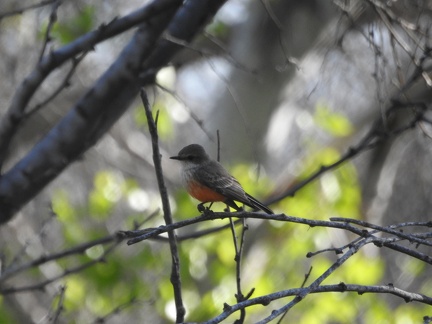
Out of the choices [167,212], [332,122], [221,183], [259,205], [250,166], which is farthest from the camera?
[250,166]

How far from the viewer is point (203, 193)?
3.90 m

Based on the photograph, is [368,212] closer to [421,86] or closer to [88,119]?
[421,86]

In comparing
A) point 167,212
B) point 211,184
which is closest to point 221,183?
point 211,184

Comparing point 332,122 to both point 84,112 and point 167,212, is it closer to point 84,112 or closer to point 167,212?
point 84,112

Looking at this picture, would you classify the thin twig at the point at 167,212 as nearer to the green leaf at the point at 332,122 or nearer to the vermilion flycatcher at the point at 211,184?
the vermilion flycatcher at the point at 211,184

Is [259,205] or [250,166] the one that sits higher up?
[250,166]

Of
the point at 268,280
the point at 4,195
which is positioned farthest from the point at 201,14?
the point at 268,280

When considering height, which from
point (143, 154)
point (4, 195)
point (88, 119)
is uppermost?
point (143, 154)

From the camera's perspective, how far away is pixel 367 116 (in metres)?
8.12

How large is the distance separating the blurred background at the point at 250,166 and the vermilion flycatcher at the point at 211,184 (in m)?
0.60

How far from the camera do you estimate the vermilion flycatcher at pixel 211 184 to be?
3727 millimetres

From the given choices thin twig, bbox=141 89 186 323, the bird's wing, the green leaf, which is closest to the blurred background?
the green leaf

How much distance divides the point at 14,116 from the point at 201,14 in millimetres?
1065

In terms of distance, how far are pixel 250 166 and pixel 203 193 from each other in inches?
122
